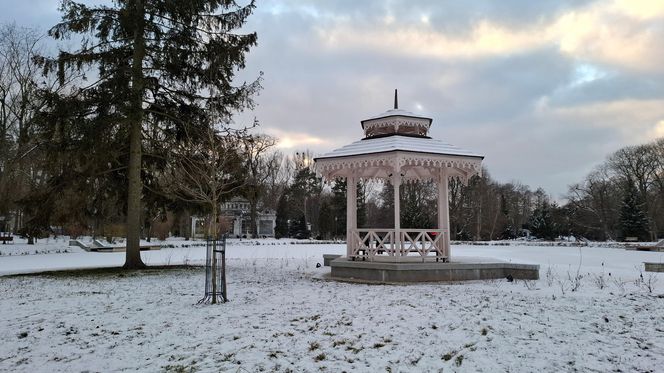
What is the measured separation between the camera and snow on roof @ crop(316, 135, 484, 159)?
11031 mm

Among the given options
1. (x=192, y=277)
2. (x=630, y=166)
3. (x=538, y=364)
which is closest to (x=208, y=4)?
(x=192, y=277)

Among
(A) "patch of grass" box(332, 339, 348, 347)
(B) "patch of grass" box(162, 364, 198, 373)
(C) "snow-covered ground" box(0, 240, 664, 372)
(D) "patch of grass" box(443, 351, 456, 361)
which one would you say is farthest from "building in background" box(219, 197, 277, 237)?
(D) "patch of grass" box(443, 351, 456, 361)

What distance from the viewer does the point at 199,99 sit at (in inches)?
566

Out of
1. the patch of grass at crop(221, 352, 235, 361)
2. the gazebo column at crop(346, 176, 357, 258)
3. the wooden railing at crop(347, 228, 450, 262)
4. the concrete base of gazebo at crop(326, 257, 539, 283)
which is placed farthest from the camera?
the gazebo column at crop(346, 176, 357, 258)

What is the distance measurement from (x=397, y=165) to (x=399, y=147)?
18.6 inches

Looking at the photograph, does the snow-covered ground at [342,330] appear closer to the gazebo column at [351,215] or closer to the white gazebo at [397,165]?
the white gazebo at [397,165]

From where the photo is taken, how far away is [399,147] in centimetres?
1083

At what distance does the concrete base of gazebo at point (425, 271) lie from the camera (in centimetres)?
1026

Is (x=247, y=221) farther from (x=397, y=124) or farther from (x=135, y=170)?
(x=397, y=124)

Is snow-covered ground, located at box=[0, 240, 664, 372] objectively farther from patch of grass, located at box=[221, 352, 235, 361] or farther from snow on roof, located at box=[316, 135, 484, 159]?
snow on roof, located at box=[316, 135, 484, 159]

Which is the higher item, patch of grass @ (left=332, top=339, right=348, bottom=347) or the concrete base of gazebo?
the concrete base of gazebo

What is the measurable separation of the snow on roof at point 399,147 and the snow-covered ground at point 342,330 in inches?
144

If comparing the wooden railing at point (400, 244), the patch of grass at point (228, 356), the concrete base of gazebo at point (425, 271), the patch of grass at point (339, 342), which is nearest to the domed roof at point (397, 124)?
the wooden railing at point (400, 244)

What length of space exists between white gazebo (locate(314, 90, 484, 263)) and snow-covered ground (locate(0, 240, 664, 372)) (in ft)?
7.31
